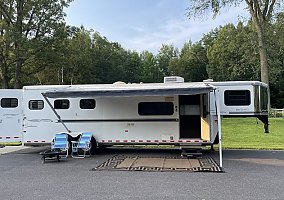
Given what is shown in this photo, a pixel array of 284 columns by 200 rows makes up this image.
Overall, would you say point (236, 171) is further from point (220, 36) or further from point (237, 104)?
point (220, 36)

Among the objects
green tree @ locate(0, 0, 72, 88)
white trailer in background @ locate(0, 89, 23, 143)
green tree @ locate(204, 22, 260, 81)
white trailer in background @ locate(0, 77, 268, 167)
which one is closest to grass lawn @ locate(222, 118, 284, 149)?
white trailer in background @ locate(0, 77, 268, 167)

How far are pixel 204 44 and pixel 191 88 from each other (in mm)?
57065

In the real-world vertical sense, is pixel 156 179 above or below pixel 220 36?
below

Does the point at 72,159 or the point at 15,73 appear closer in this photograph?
the point at 72,159

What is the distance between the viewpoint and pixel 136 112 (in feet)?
42.7

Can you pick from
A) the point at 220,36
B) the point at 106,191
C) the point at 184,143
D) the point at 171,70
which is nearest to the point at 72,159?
the point at 184,143

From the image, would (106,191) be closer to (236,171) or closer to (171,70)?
(236,171)

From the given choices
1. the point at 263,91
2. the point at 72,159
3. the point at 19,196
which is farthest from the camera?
the point at 263,91

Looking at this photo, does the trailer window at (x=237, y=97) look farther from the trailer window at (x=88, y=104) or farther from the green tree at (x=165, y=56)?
the green tree at (x=165, y=56)

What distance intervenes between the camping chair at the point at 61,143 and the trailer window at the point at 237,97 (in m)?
5.71

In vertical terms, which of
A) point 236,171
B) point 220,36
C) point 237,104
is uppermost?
point 220,36

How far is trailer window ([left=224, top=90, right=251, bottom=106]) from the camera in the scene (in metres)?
12.5

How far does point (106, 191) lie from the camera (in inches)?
294

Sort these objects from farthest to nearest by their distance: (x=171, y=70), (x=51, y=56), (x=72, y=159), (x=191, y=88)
→ 1. (x=171, y=70)
2. (x=51, y=56)
3. (x=72, y=159)
4. (x=191, y=88)
